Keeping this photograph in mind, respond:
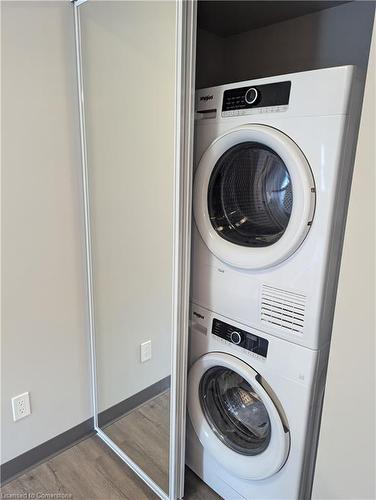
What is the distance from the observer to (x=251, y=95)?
1154 millimetres

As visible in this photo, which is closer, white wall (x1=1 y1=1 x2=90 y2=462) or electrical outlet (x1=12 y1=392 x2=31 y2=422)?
white wall (x1=1 y1=1 x2=90 y2=462)

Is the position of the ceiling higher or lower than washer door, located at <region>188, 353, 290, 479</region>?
higher

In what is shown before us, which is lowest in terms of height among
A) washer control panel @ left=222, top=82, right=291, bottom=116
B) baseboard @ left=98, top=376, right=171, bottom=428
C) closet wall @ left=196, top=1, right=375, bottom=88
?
baseboard @ left=98, top=376, right=171, bottom=428

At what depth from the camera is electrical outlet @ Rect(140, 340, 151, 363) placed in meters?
1.65

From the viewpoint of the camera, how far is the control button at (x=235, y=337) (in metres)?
1.32

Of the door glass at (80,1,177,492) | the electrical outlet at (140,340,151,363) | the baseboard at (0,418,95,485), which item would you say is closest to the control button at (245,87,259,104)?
the door glass at (80,1,177,492)

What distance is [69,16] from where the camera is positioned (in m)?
1.46

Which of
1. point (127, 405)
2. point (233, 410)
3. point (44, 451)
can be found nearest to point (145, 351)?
point (127, 405)

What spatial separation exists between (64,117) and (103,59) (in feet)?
1.00

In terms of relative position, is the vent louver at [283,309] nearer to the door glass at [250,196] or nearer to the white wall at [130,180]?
the door glass at [250,196]

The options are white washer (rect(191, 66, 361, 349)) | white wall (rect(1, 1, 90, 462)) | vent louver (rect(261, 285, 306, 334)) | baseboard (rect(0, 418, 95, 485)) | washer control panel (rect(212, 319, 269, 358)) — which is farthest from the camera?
baseboard (rect(0, 418, 95, 485))

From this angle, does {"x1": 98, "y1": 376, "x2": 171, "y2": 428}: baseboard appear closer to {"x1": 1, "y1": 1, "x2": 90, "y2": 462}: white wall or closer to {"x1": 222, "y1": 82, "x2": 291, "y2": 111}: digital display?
{"x1": 1, "y1": 1, "x2": 90, "y2": 462}: white wall

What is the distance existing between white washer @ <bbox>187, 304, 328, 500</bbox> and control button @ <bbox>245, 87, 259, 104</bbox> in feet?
2.63

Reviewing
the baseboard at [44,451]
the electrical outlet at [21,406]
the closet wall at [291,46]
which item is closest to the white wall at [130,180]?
the baseboard at [44,451]
